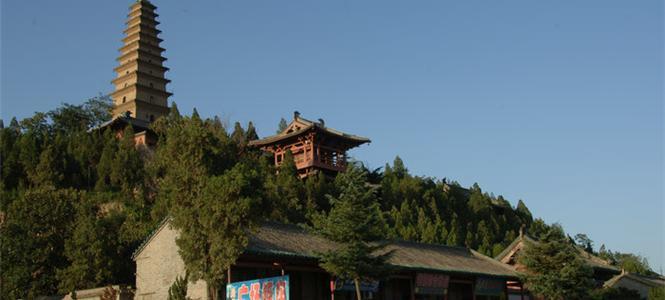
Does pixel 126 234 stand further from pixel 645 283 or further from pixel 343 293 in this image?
pixel 645 283

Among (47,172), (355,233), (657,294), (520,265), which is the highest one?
(47,172)

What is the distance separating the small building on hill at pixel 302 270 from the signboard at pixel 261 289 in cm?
104

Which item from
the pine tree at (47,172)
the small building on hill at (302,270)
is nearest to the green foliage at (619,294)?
the small building on hill at (302,270)

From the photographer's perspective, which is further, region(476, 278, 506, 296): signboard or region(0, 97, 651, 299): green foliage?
region(476, 278, 506, 296): signboard

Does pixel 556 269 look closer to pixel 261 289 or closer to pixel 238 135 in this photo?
pixel 261 289

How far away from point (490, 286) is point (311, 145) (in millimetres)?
20274

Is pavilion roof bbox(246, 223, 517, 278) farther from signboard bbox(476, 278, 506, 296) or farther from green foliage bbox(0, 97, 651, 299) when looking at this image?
green foliage bbox(0, 97, 651, 299)

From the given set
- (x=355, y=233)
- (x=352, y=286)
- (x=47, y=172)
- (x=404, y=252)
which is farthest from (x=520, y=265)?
(x=47, y=172)

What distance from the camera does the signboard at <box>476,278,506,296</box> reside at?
26.4 metres

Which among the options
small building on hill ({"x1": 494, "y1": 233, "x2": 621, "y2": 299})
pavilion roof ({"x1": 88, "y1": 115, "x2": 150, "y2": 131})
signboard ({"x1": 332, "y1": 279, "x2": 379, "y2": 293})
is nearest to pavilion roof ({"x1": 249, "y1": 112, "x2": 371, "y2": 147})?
pavilion roof ({"x1": 88, "y1": 115, "x2": 150, "y2": 131})

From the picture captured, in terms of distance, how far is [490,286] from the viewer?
27.0 meters

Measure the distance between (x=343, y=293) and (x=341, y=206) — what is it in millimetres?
3862

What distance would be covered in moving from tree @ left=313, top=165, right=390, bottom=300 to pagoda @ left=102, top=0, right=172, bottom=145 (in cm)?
3922

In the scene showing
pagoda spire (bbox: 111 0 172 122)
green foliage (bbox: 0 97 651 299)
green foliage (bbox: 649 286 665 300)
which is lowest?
green foliage (bbox: 649 286 665 300)
